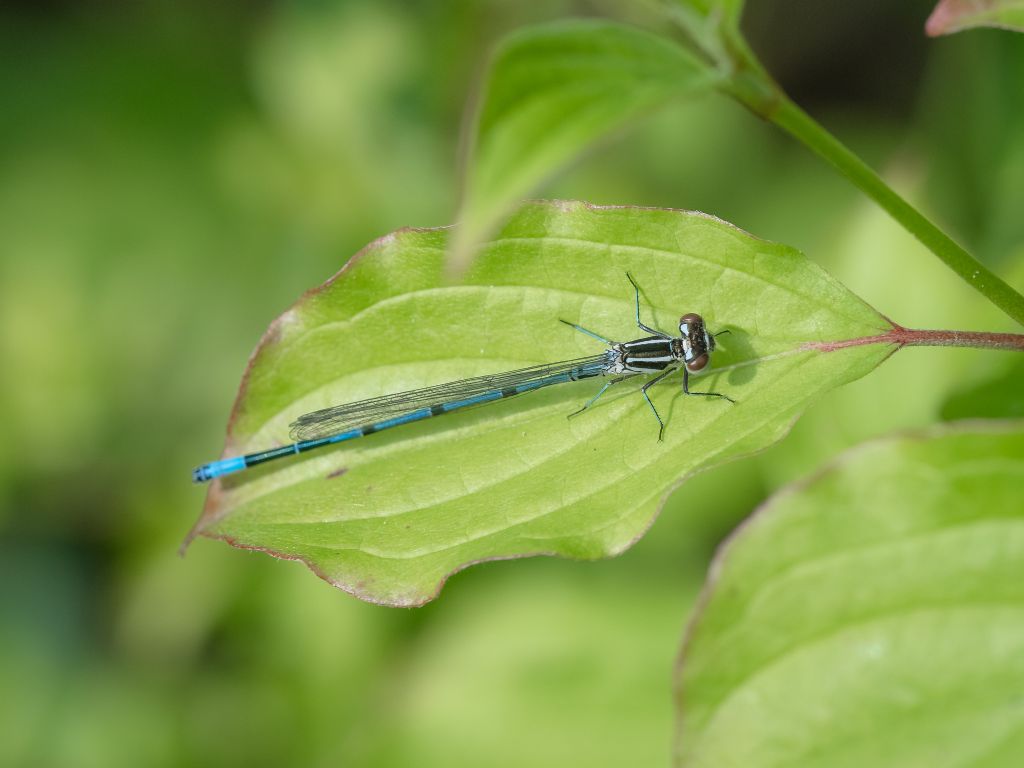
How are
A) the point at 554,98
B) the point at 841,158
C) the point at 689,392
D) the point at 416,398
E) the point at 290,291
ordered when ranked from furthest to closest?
the point at 290,291
the point at 416,398
the point at 689,392
the point at 841,158
the point at 554,98

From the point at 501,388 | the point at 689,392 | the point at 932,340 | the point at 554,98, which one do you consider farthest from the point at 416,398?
the point at 932,340

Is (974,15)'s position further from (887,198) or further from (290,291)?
(290,291)

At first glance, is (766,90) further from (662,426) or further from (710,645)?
(710,645)

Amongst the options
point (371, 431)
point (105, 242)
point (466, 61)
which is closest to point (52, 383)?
point (105, 242)

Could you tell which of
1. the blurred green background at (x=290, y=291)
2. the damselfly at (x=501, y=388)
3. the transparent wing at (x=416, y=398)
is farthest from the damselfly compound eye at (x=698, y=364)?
the blurred green background at (x=290, y=291)

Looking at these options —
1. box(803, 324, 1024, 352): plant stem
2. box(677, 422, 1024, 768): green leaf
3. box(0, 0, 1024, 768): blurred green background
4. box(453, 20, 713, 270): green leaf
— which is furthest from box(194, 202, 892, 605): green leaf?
box(0, 0, 1024, 768): blurred green background

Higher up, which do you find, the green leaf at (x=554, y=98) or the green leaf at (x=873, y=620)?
the green leaf at (x=554, y=98)

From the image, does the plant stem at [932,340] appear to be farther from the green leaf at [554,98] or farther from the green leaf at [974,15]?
the green leaf at [554,98]
